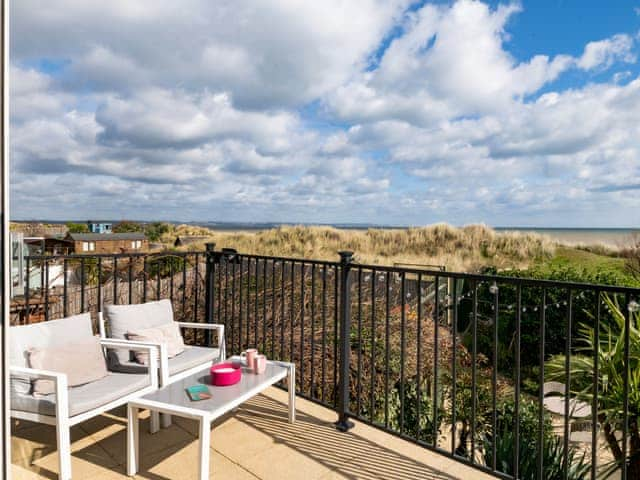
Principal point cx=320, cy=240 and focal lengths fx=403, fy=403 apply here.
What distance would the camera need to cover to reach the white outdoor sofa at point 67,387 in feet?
6.53

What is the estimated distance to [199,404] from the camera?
2.12 metres

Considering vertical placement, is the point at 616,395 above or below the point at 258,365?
below

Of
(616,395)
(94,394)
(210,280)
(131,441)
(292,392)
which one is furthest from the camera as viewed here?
(210,280)

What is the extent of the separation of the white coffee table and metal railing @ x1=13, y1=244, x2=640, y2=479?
2.33 ft

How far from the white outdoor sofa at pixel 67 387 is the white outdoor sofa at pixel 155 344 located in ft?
0.34

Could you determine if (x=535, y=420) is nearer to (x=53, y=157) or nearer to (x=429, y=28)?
(x=53, y=157)

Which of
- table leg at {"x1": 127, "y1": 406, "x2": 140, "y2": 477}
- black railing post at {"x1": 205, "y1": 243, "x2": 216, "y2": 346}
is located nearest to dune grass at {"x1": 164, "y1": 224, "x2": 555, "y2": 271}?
black railing post at {"x1": 205, "y1": 243, "x2": 216, "y2": 346}

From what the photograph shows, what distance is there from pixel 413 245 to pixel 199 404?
42.0 ft

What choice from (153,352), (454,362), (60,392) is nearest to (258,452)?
(153,352)

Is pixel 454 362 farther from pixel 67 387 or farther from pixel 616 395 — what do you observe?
pixel 67 387

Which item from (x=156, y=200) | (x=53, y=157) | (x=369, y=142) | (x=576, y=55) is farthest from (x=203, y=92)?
(x=369, y=142)

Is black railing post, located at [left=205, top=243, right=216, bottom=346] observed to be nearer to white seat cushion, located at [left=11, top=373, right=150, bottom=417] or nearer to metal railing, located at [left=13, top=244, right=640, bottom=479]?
metal railing, located at [left=13, top=244, right=640, bottom=479]

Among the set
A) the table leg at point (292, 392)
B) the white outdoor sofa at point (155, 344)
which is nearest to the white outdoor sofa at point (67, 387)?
the white outdoor sofa at point (155, 344)

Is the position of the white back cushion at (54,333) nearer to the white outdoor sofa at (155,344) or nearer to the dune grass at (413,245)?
the white outdoor sofa at (155,344)
